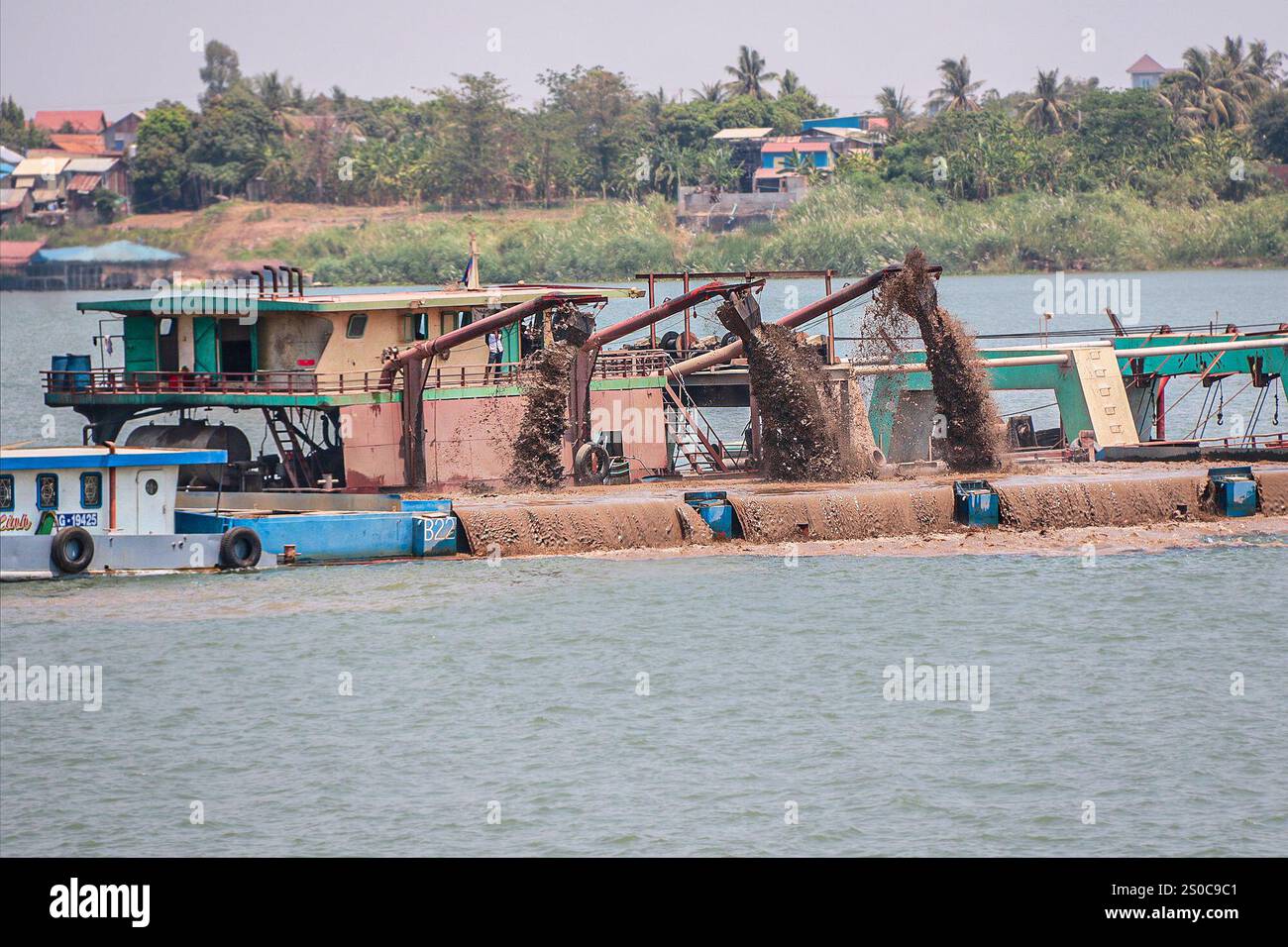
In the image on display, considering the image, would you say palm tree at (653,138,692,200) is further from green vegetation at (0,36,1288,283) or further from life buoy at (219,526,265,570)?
life buoy at (219,526,265,570)

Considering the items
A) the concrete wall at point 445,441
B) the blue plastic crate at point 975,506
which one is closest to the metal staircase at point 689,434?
the concrete wall at point 445,441

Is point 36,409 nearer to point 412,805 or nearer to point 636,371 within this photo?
point 636,371

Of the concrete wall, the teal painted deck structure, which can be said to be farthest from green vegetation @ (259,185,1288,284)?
the concrete wall

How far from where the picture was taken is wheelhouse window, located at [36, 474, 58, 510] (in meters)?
32.4

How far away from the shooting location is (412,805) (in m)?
21.5

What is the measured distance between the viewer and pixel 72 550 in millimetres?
32156

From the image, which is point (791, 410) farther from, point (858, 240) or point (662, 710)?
point (858, 240)

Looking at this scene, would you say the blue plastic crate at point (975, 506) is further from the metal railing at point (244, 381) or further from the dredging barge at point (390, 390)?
the metal railing at point (244, 381)

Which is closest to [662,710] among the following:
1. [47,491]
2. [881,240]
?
[47,491]

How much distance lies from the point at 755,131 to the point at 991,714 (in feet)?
454

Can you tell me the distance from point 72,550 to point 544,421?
1037 centimetres

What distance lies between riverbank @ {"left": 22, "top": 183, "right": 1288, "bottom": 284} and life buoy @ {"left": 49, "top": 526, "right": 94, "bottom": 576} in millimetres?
100667

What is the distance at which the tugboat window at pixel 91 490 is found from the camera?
1287 inches

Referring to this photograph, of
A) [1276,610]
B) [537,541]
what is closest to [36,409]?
[537,541]
